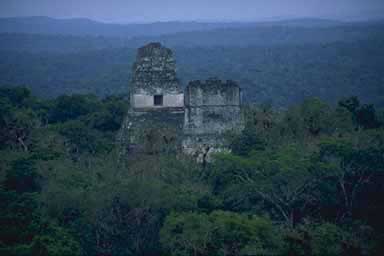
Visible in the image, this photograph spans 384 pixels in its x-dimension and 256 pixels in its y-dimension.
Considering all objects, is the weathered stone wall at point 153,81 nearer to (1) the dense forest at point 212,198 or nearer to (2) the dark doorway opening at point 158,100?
(2) the dark doorway opening at point 158,100

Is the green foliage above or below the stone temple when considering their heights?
below

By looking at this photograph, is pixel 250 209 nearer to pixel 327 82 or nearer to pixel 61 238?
pixel 61 238

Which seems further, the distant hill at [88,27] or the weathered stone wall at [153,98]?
the distant hill at [88,27]

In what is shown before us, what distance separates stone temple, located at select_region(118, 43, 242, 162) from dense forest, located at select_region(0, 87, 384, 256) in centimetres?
46

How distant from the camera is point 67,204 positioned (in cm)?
1617

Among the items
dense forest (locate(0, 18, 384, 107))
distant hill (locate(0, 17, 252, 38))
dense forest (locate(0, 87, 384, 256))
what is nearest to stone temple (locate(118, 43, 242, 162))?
dense forest (locate(0, 87, 384, 256))

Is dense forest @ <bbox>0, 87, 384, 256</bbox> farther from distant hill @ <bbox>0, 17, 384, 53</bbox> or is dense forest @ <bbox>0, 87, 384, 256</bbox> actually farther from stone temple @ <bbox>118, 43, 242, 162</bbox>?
distant hill @ <bbox>0, 17, 384, 53</bbox>

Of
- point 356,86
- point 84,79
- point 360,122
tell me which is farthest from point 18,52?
point 360,122

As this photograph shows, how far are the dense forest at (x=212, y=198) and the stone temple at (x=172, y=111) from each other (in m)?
0.46

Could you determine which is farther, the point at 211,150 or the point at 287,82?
the point at 287,82

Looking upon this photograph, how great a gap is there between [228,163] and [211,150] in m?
1.93

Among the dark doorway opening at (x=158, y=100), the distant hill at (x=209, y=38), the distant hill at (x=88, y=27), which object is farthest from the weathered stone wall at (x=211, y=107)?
the distant hill at (x=88, y=27)

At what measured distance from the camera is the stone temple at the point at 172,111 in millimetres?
19281

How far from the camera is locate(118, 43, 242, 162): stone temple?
1928cm
